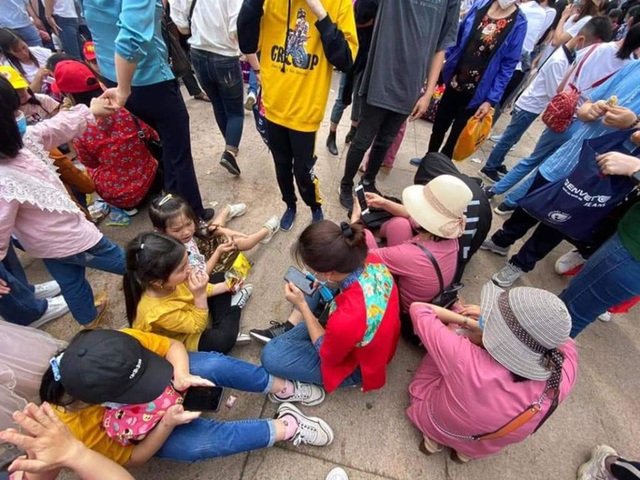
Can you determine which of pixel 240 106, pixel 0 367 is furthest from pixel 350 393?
pixel 240 106

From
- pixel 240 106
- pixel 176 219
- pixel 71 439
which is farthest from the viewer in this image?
pixel 240 106

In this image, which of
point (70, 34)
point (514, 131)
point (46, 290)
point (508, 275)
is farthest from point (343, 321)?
point (70, 34)

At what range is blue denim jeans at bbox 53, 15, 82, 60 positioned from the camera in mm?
4629

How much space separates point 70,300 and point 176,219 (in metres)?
0.79

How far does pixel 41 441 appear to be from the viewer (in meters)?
1.02

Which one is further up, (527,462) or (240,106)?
(240,106)

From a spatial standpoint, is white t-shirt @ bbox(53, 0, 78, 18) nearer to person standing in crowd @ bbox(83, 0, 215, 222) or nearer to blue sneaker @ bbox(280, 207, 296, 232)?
person standing in crowd @ bbox(83, 0, 215, 222)

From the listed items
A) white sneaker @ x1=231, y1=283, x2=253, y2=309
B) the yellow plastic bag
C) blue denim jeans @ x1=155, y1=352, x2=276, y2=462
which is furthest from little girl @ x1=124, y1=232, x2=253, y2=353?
the yellow plastic bag

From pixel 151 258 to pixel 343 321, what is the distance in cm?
98

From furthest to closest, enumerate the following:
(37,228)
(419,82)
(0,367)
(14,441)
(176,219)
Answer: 1. (419,82)
2. (176,219)
3. (37,228)
4. (0,367)
5. (14,441)

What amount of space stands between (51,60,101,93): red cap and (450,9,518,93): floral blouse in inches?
122

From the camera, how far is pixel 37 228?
1577 mm

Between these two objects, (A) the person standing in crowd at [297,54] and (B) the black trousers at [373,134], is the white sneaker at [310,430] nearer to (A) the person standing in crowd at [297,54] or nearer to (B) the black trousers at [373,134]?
(A) the person standing in crowd at [297,54]

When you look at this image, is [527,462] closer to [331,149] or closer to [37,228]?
[37,228]
